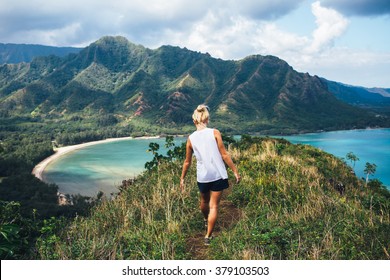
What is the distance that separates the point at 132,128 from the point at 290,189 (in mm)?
171896

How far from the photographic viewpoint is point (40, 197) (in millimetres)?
52312

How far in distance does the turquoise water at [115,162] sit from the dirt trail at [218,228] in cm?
4151

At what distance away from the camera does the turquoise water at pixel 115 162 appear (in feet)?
234

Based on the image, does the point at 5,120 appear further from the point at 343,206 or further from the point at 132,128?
the point at 343,206

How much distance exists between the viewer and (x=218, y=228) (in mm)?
5941

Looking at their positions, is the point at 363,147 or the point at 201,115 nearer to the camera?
the point at 201,115

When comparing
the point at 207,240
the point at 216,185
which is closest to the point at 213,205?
the point at 216,185

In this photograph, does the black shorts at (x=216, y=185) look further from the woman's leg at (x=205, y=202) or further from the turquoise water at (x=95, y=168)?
the turquoise water at (x=95, y=168)

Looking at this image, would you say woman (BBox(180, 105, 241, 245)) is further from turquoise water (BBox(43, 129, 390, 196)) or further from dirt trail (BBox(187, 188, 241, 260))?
turquoise water (BBox(43, 129, 390, 196))

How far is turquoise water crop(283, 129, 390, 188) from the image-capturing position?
88.1 meters

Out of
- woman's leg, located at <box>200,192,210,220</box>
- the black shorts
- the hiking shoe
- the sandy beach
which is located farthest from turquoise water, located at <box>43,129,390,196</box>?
the black shorts

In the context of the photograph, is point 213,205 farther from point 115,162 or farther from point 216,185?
point 115,162

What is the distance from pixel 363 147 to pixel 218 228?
5447 inches

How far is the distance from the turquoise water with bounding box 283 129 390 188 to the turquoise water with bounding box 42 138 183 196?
57494 millimetres
